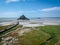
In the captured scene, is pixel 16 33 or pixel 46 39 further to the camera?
pixel 16 33

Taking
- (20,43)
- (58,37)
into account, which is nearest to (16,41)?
(20,43)

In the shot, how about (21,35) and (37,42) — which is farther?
(21,35)

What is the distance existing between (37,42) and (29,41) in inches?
40.2

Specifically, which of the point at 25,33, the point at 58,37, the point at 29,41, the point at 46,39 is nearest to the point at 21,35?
the point at 25,33

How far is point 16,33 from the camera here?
20453 millimetres

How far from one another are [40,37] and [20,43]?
2882mm

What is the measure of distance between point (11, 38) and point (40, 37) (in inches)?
148

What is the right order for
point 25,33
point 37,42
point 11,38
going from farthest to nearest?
point 25,33
point 11,38
point 37,42

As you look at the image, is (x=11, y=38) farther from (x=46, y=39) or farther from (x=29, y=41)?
(x=46, y=39)

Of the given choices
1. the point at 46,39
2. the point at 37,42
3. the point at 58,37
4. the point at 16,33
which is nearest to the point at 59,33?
the point at 58,37

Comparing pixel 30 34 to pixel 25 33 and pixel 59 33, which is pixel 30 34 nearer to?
pixel 25 33

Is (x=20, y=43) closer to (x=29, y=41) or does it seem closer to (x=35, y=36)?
(x=29, y=41)

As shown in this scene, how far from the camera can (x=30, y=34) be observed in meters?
19.9

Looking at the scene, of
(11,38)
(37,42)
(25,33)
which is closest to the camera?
(37,42)
